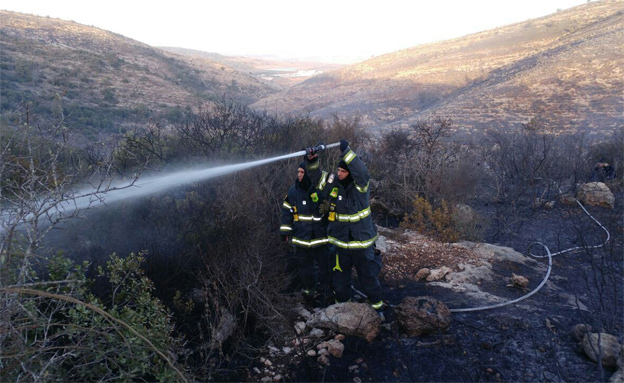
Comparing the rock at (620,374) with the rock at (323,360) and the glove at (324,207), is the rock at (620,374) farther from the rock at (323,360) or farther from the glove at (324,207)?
the glove at (324,207)

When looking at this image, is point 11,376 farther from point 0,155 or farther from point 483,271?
point 483,271

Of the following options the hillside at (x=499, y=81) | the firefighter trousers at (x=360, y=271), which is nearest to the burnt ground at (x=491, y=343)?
the firefighter trousers at (x=360, y=271)

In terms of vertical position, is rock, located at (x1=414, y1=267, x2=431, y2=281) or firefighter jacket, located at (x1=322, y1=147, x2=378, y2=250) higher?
firefighter jacket, located at (x1=322, y1=147, x2=378, y2=250)

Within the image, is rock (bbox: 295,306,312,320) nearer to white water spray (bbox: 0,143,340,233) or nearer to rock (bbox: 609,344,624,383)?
white water spray (bbox: 0,143,340,233)

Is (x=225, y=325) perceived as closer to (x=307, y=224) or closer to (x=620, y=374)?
(x=307, y=224)

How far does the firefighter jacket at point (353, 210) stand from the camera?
437cm

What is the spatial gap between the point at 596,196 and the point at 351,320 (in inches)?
296

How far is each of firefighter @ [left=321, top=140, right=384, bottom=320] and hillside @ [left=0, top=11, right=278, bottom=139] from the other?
27.2 ft

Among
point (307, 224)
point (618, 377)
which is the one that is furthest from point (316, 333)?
point (618, 377)

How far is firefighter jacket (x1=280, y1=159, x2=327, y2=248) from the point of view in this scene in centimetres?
490

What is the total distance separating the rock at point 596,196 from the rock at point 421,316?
6.52 m

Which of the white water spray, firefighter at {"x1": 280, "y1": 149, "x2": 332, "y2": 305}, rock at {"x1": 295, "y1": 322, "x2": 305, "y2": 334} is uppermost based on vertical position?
the white water spray

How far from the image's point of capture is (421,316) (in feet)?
13.7

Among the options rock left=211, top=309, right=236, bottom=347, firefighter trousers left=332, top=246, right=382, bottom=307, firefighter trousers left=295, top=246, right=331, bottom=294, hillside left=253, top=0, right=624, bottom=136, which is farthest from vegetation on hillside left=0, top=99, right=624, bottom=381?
Answer: hillside left=253, top=0, right=624, bottom=136
